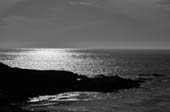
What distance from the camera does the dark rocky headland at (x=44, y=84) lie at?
187 feet

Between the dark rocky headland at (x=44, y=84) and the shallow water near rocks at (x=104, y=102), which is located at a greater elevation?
the dark rocky headland at (x=44, y=84)

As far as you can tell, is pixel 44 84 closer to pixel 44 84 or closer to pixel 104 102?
pixel 44 84

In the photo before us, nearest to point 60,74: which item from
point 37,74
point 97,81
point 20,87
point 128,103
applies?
point 37,74

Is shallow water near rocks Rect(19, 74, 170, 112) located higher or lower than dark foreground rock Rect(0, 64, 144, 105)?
lower

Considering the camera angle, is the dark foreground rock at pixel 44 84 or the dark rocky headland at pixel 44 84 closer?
the dark rocky headland at pixel 44 84

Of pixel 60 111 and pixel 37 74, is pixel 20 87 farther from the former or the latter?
pixel 60 111

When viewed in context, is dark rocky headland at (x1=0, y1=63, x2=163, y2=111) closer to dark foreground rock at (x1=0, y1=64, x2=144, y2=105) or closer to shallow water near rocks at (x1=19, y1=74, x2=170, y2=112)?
dark foreground rock at (x1=0, y1=64, x2=144, y2=105)

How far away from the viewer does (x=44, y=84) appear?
64125mm

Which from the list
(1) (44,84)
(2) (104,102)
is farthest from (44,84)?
(2) (104,102)

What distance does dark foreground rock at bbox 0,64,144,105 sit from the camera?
57.1 metres

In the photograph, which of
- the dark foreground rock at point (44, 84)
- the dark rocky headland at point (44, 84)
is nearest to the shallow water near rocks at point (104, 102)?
the dark rocky headland at point (44, 84)

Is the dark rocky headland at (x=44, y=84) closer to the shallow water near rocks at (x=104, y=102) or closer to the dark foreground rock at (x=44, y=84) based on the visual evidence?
the dark foreground rock at (x=44, y=84)

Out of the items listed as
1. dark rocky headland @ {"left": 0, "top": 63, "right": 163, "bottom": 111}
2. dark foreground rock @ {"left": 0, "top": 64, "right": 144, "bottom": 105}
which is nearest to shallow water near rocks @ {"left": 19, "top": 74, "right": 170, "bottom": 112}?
dark rocky headland @ {"left": 0, "top": 63, "right": 163, "bottom": 111}

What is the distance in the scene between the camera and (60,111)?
43125mm
